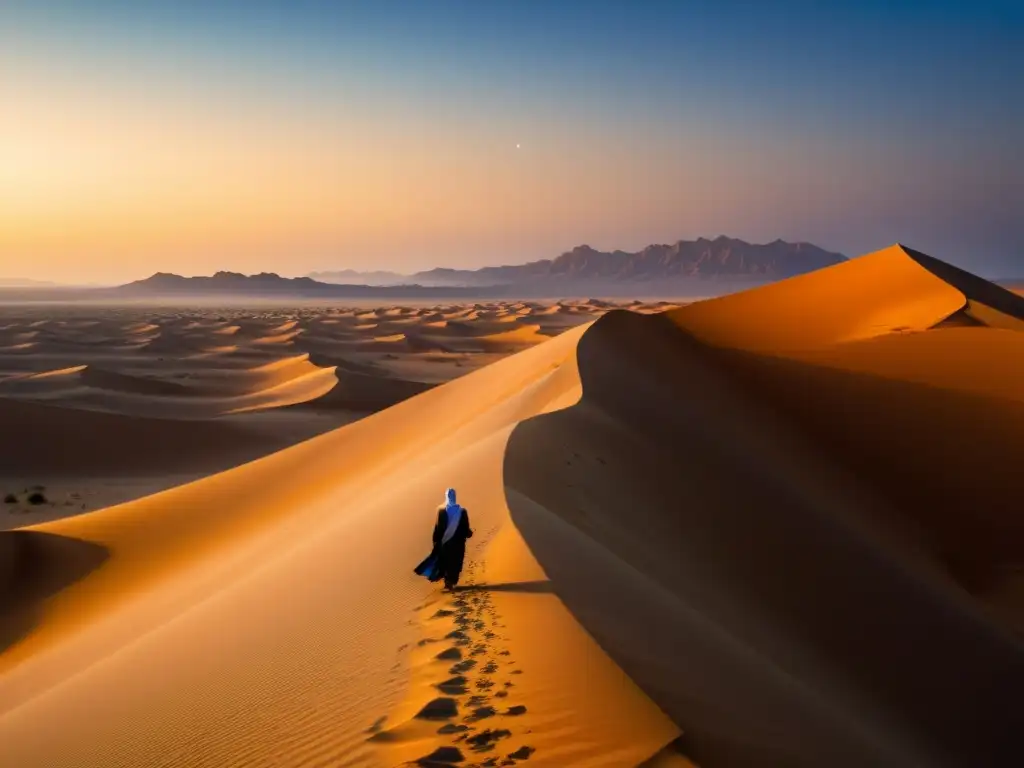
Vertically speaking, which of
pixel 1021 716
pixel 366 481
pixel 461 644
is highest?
pixel 461 644

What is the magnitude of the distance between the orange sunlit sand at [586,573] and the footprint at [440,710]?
2cm

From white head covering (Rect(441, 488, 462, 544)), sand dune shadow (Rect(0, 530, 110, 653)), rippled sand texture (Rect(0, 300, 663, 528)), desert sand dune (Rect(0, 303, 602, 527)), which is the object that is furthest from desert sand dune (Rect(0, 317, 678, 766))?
desert sand dune (Rect(0, 303, 602, 527))

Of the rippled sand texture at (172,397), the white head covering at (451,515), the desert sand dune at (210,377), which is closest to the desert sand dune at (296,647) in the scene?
the white head covering at (451,515)

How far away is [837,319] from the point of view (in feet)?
75.7

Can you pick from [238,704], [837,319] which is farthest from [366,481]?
[837,319]

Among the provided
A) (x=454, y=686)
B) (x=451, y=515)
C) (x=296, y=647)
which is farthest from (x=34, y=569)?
(x=454, y=686)

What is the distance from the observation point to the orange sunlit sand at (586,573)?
404 centimetres

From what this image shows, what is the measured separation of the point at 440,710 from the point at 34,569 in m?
9.65

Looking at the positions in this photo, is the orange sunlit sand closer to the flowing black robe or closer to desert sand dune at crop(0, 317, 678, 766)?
desert sand dune at crop(0, 317, 678, 766)

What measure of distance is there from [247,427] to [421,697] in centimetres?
2229

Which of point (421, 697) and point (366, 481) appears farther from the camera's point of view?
point (366, 481)

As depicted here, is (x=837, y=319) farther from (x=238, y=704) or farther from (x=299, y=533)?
(x=238, y=704)

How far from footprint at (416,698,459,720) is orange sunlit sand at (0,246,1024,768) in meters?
0.02

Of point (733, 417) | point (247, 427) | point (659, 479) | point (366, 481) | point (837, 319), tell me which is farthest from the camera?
point (247, 427)
